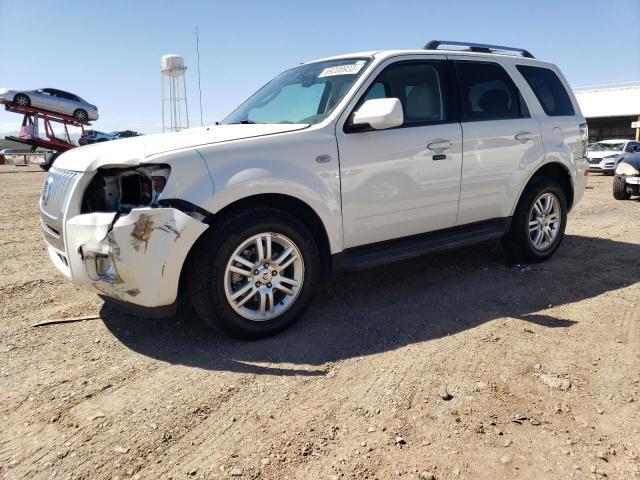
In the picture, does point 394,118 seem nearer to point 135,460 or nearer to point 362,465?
point 362,465

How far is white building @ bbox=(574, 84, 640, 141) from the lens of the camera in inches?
1587

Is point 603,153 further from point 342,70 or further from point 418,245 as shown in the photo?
point 342,70

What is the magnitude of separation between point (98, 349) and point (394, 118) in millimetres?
2504

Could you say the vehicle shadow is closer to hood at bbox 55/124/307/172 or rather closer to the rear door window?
hood at bbox 55/124/307/172

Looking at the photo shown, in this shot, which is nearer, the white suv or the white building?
the white suv

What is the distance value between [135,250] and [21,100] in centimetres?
2328

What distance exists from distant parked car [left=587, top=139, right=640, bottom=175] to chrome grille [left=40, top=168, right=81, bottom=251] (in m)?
19.3

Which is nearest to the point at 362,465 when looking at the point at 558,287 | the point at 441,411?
the point at 441,411

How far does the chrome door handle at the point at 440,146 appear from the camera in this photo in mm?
4105

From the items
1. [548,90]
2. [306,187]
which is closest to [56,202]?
[306,187]

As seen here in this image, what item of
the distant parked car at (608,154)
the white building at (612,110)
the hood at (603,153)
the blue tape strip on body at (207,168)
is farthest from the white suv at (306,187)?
the white building at (612,110)

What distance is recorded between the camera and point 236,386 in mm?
2838

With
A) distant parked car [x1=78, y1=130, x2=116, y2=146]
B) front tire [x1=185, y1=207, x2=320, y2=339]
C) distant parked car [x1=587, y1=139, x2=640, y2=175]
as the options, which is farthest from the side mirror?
distant parked car [x1=78, y1=130, x2=116, y2=146]

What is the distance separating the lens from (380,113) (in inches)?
138
